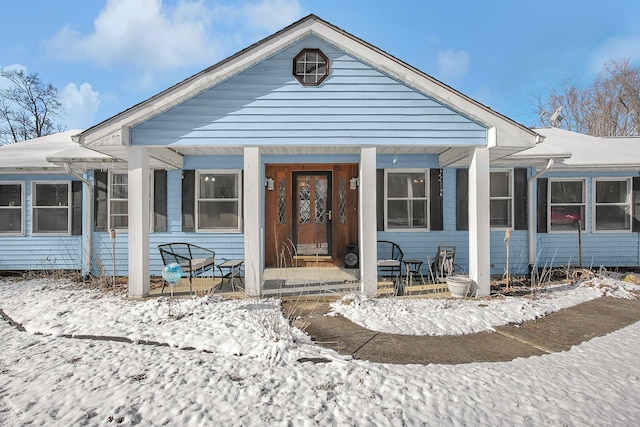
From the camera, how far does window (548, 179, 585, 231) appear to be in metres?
7.64

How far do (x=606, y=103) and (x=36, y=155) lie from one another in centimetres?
2679

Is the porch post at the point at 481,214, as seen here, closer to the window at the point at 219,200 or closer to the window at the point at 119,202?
the window at the point at 219,200

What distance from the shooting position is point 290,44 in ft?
17.4

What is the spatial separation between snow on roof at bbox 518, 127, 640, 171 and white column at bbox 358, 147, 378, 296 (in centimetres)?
366

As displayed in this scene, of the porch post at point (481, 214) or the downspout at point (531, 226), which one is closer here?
the porch post at point (481, 214)

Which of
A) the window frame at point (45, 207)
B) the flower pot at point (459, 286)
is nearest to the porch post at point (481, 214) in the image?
the flower pot at point (459, 286)

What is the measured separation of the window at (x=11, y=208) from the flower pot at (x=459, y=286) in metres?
9.61

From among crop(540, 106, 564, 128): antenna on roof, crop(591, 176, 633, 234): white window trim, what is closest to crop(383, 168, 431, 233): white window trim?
crop(591, 176, 633, 234): white window trim

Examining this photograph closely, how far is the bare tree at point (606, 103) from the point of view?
18.2 m

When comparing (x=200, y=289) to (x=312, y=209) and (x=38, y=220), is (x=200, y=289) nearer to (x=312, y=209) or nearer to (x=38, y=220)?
(x=312, y=209)

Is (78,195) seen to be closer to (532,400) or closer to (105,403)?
(105,403)

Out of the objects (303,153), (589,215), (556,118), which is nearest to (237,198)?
(303,153)

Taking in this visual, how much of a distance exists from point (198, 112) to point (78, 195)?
4.39m

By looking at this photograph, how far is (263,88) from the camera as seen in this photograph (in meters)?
5.35
